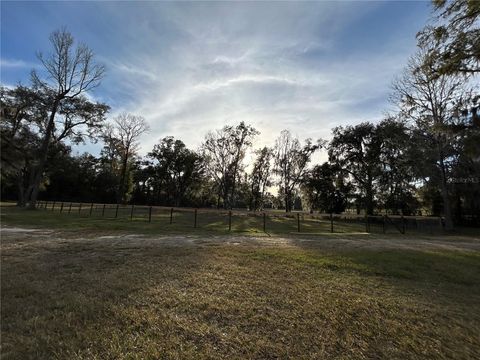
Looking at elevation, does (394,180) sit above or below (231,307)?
above

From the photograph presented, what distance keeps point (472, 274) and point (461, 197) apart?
27481 mm

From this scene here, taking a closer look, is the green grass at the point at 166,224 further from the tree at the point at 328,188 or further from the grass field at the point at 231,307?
the tree at the point at 328,188

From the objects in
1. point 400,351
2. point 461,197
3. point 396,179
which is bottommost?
point 400,351

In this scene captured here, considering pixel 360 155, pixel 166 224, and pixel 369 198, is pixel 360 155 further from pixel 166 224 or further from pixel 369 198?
pixel 166 224

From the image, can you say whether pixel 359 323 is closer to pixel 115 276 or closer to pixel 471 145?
pixel 115 276

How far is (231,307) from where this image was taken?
4551 millimetres

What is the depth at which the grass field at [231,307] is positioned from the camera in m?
3.48

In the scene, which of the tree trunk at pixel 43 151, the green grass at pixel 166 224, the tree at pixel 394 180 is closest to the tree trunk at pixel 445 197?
the green grass at pixel 166 224

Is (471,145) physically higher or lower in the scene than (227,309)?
higher

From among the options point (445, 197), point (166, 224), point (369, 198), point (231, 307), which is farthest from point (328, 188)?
point (231, 307)

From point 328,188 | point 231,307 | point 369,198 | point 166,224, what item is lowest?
point 231,307

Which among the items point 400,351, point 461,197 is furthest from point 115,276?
point 461,197

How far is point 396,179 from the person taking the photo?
35.8m

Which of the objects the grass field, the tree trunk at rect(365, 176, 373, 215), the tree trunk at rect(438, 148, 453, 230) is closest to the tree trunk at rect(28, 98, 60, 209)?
the grass field
